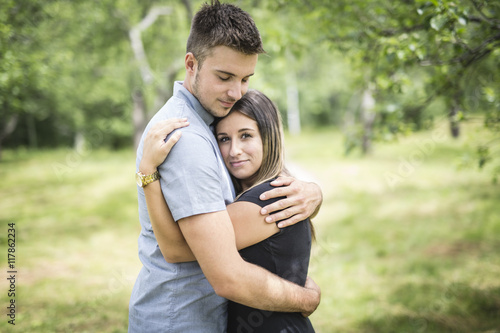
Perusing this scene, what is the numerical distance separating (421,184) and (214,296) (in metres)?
11.2

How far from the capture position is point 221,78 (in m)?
1.86

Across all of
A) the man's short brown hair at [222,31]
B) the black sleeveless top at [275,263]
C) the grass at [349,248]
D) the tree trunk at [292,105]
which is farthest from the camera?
the tree trunk at [292,105]

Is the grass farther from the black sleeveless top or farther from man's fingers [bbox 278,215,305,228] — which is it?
man's fingers [bbox 278,215,305,228]

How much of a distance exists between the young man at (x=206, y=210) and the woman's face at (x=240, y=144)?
209mm

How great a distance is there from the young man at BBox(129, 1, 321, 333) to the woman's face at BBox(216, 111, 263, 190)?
21 cm

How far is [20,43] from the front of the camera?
7.06 meters

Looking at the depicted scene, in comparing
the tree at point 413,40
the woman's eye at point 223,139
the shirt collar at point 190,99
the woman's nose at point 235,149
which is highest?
the tree at point 413,40

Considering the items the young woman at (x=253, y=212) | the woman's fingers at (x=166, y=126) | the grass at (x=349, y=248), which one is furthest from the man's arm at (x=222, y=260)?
the grass at (x=349, y=248)

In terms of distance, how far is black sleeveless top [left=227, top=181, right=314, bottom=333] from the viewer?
73.3 inches

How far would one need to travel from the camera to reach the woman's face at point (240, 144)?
2197 millimetres

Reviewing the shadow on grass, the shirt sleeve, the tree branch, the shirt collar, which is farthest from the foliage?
the shadow on grass

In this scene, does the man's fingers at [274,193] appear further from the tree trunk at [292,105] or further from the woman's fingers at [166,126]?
the tree trunk at [292,105]

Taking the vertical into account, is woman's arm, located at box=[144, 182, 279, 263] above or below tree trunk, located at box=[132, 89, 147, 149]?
below

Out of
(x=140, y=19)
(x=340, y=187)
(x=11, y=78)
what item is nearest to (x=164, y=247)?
(x=11, y=78)
